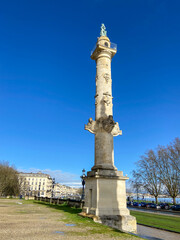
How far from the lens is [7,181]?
50.1m

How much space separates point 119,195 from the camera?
13.4 m

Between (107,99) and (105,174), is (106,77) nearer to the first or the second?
(107,99)

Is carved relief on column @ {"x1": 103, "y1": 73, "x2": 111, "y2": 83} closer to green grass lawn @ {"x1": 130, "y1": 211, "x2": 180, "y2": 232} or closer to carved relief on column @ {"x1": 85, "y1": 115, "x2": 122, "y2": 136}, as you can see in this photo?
carved relief on column @ {"x1": 85, "y1": 115, "x2": 122, "y2": 136}

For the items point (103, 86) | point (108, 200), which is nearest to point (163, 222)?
point (108, 200)

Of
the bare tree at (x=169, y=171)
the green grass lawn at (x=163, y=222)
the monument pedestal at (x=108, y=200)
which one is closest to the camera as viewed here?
the monument pedestal at (x=108, y=200)

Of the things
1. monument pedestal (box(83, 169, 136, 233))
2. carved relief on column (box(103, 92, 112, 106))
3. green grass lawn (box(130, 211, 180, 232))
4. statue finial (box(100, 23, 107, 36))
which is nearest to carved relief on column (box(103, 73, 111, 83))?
carved relief on column (box(103, 92, 112, 106))

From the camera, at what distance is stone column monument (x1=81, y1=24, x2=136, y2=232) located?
12570mm

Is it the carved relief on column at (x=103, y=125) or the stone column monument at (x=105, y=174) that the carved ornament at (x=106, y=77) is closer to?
the stone column monument at (x=105, y=174)

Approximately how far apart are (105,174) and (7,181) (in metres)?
44.7

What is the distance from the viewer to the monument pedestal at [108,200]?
12.4 meters

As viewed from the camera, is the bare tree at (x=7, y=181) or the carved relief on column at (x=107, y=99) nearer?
the carved relief on column at (x=107, y=99)

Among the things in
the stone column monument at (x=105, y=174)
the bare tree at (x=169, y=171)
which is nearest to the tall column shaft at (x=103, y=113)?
the stone column monument at (x=105, y=174)

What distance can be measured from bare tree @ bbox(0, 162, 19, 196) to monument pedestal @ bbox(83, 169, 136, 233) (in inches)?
1664

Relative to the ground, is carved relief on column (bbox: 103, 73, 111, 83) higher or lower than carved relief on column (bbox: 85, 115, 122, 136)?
higher
